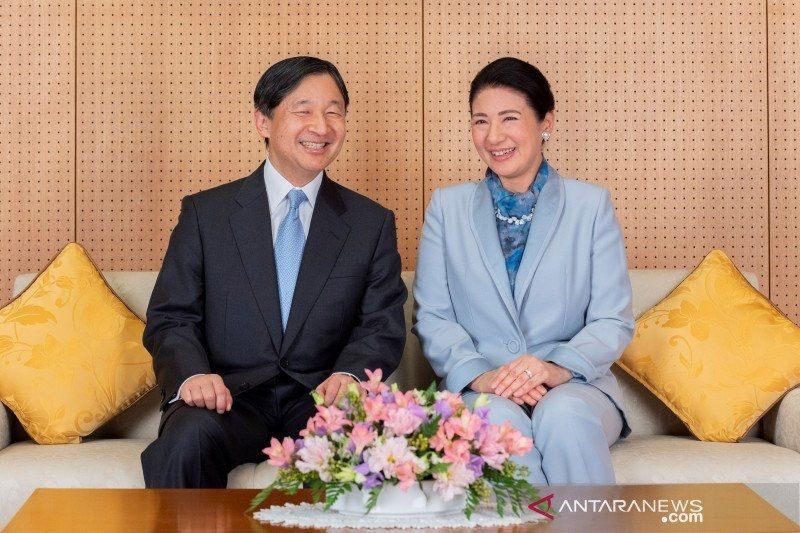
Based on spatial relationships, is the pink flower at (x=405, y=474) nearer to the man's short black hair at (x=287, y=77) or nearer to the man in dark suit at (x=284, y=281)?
the man in dark suit at (x=284, y=281)

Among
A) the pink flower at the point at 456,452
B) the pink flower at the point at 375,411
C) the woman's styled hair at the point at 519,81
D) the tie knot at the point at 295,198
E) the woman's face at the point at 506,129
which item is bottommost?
the pink flower at the point at 456,452

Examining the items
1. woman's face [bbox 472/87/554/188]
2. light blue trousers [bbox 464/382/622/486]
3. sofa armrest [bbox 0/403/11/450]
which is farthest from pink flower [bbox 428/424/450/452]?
sofa armrest [bbox 0/403/11/450]

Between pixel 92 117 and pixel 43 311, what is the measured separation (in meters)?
1.35

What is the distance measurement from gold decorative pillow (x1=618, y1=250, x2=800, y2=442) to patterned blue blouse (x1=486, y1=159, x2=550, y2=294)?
578 mm

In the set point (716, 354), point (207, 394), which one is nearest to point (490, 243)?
point (716, 354)

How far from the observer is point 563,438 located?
2971 mm

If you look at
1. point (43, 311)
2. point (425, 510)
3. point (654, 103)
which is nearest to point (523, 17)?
point (654, 103)

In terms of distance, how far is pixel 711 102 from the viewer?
4754 mm

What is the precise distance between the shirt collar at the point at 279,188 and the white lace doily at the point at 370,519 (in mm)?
1611

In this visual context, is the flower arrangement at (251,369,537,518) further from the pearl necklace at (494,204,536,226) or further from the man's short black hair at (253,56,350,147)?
the man's short black hair at (253,56,350,147)

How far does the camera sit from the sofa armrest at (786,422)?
3430 mm

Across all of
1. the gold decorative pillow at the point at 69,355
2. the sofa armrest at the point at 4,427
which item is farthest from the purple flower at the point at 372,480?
the sofa armrest at the point at 4,427

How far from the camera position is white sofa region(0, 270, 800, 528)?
3.12 meters

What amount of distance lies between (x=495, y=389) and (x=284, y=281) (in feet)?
2.64
